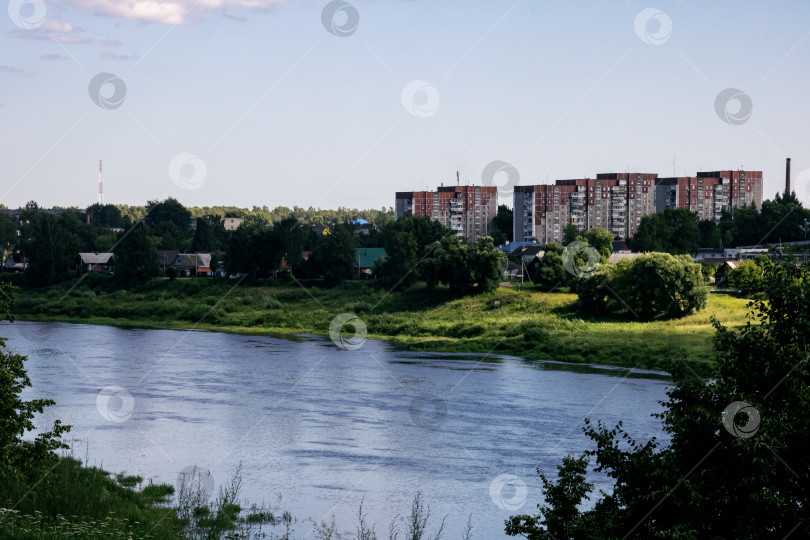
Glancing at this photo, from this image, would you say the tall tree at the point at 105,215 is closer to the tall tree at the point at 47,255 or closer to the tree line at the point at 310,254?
the tree line at the point at 310,254

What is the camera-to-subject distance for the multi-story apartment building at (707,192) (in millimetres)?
122562

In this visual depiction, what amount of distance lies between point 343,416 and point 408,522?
1193cm

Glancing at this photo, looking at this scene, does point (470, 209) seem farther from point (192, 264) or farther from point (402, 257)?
point (402, 257)

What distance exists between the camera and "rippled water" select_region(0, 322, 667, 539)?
2103 centimetres

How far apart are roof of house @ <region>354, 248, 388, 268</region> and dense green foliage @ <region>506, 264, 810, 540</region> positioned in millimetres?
70166

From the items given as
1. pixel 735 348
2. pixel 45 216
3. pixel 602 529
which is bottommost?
pixel 602 529

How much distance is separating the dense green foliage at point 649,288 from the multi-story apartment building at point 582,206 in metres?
64.9

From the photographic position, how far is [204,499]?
1817 cm

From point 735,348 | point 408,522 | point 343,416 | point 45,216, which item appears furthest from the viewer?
point 45,216

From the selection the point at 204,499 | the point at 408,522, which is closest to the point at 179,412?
the point at 204,499

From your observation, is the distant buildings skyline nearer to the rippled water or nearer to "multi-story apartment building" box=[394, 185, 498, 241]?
"multi-story apartment building" box=[394, 185, 498, 241]

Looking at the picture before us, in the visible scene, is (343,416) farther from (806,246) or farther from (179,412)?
(806,246)

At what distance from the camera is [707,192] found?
409 feet

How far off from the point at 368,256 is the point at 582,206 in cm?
4528
